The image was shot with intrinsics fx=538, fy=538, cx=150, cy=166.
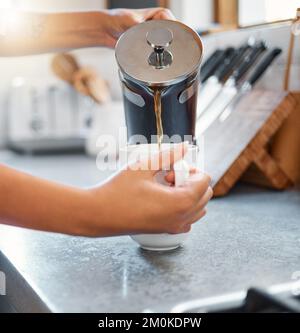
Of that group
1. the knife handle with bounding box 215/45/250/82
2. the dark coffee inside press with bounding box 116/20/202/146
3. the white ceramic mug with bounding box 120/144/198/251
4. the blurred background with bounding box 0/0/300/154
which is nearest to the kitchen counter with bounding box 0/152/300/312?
the white ceramic mug with bounding box 120/144/198/251

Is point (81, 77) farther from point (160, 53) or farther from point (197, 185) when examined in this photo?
point (197, 185)

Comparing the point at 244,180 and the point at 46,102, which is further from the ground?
the point at 244,180

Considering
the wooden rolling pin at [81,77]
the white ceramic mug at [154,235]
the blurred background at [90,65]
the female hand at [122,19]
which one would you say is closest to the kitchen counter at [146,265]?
the white ceramic mug at [154,235]

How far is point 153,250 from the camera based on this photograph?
2.04 ft

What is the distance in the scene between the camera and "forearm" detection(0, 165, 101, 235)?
484 mm

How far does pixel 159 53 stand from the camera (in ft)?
2.09

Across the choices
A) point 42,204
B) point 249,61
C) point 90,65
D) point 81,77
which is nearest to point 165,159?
point 42,204

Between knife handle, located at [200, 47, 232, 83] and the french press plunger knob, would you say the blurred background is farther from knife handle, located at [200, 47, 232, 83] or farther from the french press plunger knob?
the french press plunger knob

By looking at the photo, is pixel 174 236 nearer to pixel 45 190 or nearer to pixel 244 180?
pixel 45 190

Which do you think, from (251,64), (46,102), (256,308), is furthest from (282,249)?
(46,102)

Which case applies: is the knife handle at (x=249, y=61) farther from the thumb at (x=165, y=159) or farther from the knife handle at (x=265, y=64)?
the thumb at (x=165, y=159)

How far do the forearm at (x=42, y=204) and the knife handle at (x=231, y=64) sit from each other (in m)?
0.72

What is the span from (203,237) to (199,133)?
40cm

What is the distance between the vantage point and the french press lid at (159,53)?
2.09 ft
